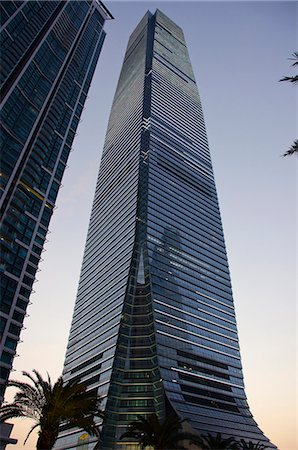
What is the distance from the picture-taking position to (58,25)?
344 ft

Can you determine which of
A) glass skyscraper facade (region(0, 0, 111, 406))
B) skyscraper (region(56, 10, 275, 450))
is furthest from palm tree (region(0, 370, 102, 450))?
skyscraper (region(56, 10, 275, 450))

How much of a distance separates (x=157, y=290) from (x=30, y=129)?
51.6m

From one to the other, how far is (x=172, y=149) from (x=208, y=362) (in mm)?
82175

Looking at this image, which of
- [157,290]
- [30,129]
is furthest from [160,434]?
[30,129]

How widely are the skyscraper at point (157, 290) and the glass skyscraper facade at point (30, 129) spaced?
3149 centimetres

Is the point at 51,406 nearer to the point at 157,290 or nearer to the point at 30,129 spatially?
the point at 30,129

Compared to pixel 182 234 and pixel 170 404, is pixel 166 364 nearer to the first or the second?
pixel 170 404

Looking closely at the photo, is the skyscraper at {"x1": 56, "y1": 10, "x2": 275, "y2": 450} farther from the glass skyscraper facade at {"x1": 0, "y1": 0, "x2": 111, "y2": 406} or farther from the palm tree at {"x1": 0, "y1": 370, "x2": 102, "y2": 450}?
the palm tree at {"x1": 0, "y1": 370, "x2": 102, "y2": 450}

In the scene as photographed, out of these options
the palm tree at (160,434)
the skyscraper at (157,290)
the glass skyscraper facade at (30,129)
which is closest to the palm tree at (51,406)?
the palm tree at (160,434)

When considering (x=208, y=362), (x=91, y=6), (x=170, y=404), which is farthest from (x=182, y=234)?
(x=91, y=6)

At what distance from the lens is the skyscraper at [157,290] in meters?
83.3

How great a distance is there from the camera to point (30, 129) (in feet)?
251

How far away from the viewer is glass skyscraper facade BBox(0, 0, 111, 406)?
6662 cm

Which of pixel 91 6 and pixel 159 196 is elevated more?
pixel 91 6
